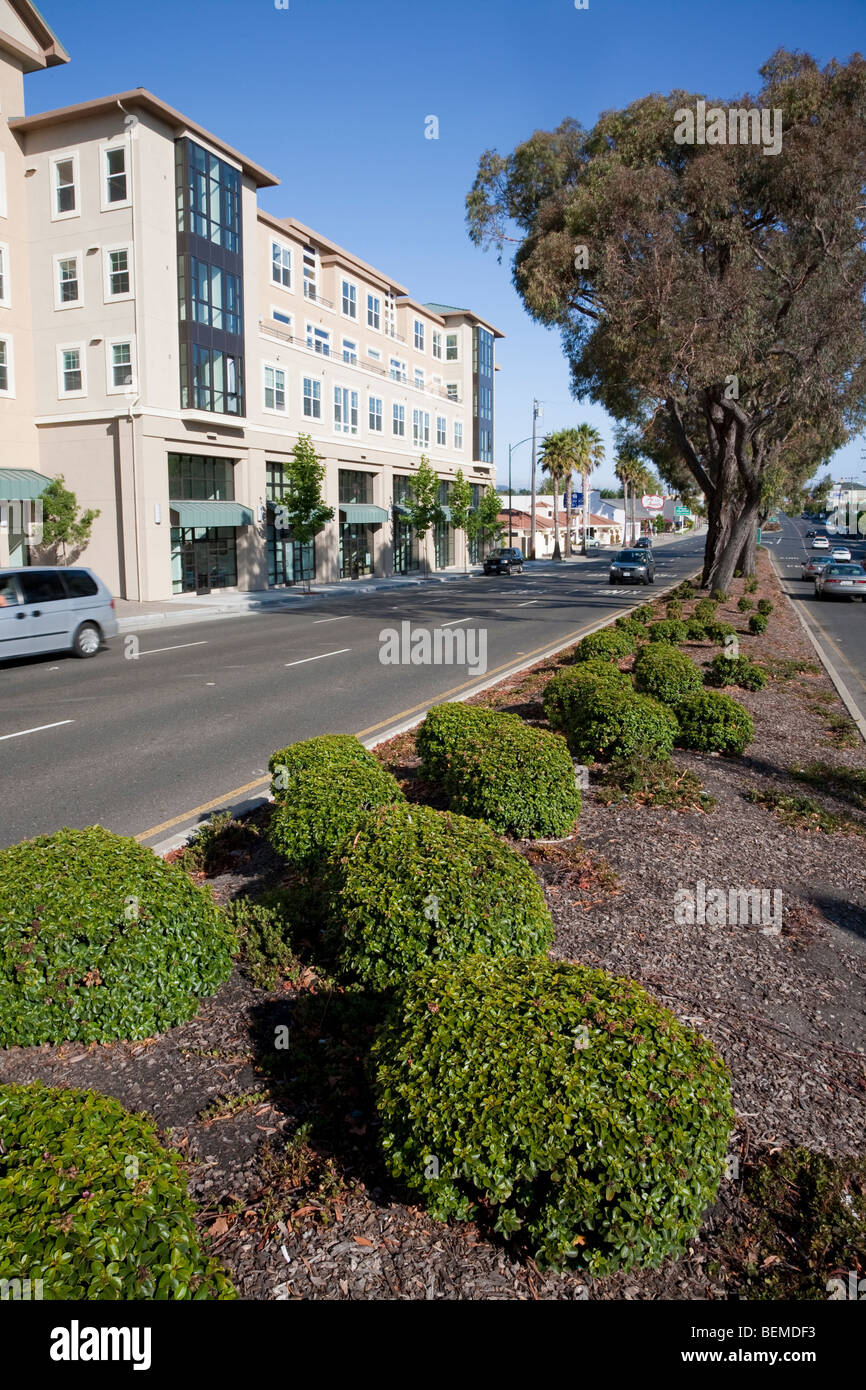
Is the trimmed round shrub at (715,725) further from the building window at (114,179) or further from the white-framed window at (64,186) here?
the white-framed window at (64,186)

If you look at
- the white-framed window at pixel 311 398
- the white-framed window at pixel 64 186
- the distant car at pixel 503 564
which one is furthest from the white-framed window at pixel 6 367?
the distant car at pixel 503 564

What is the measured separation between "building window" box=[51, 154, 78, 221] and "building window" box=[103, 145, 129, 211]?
1105 millimetres

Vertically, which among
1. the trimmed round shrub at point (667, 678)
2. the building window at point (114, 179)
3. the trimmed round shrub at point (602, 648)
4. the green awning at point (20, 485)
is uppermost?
the building window at point (114, 179)

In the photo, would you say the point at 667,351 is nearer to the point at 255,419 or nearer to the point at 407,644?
the point at 407,644

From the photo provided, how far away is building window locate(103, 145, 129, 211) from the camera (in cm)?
2858

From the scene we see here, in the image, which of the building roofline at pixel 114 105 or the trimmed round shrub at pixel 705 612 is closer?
the trimmed round shrub at pixel 705 612

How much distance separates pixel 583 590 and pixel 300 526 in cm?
1211

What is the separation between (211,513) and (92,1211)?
31.8 metres

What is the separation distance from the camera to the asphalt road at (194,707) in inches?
320

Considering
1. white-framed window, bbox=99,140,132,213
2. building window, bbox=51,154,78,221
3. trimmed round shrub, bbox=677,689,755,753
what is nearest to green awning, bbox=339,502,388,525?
white-framed window, bbox=99,140,132,213

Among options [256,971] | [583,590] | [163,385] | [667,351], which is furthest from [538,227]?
[256,971]

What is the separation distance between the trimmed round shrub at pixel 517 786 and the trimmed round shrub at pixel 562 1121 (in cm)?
304

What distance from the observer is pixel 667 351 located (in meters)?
21.4

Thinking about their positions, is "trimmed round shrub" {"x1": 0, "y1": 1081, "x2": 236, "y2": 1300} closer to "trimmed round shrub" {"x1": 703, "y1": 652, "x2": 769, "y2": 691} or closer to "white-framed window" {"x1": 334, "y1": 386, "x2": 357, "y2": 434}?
"trimmed round shrub" {"x1": 703, "y1": 652, "x2": 769, "y2": 691}
